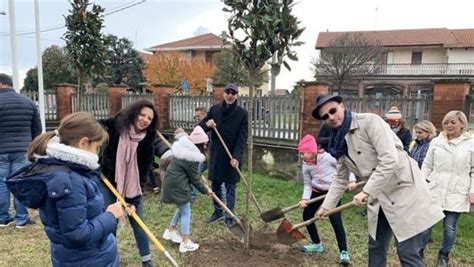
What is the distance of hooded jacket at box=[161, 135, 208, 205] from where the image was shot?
412 cm

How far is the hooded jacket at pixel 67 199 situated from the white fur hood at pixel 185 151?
1.84 meters

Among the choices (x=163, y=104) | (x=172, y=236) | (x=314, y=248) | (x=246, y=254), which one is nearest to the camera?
(x=246, y=254)

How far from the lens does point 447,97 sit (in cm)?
616

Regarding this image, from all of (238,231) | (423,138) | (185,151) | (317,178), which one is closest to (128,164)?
(185,151)

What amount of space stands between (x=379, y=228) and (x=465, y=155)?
1.48 meters

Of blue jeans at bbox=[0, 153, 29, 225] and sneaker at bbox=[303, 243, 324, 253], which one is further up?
blue jeans at bbox=[0, 153, 29, 225]

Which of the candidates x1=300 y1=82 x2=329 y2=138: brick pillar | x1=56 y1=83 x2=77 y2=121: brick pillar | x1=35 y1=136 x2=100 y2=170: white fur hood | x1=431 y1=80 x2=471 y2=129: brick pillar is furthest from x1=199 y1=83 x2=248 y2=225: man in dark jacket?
Answer: x1=56 y1=83 x2=77 y2=121: brick pillar

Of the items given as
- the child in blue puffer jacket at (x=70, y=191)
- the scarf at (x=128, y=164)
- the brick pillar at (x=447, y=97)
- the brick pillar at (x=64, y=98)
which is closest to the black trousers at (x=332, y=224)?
the scarf at (x=128, y=164)

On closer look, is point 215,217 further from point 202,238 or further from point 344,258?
point 344,258

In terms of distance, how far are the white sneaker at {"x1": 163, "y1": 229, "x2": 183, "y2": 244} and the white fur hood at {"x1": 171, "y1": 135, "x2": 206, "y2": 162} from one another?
1.04 m

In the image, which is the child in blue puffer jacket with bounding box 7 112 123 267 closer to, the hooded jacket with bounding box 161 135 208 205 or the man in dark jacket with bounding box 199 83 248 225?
the hooded jacket with bounding box 161 135 208 205

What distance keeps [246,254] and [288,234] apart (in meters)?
0.52

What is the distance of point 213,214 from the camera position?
538 cm

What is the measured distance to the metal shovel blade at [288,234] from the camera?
4082 mm
